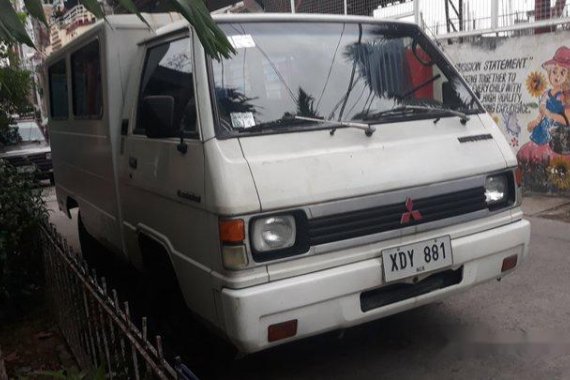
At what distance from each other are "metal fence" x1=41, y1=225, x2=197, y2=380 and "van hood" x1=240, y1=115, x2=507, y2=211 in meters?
0.86

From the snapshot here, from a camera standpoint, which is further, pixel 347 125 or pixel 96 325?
pixel 347 125

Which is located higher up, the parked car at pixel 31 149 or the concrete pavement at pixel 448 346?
the parked car at pixel 31 149

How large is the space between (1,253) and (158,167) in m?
1.67

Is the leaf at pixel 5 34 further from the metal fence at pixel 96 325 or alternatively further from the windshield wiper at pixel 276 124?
the windshield wiper at pixel 276 124

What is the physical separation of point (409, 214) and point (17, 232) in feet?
10.2

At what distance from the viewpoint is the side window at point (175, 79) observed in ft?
11.0

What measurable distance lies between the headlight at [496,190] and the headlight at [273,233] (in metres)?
1.28

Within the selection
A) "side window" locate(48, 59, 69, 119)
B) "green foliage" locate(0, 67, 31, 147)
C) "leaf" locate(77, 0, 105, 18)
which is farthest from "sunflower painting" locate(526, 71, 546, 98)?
"leaf" locate(77, 0, 105, 18)

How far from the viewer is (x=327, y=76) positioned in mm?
3469

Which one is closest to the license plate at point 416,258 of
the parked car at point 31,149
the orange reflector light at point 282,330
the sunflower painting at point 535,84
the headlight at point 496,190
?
the headlight at point 496,190

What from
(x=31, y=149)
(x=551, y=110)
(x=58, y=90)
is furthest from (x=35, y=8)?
(x=31, y=149)

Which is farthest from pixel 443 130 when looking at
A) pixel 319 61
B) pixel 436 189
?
pixel 319 61

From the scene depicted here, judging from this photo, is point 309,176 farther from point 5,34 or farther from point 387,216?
point 5,34

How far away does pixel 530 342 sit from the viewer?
363cm
